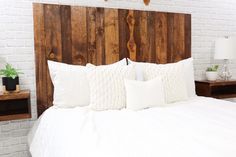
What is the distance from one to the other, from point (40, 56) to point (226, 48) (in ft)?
7.37

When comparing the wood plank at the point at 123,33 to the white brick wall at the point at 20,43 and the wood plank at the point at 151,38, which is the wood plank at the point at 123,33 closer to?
the white brick wall at the point at 20,43

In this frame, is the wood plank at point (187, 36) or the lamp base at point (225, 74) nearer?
the wood plank at point (187, 36)

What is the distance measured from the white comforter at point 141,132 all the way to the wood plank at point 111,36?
80cm

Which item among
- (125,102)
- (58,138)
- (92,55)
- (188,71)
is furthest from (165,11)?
(58,138)

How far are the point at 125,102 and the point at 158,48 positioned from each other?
3.42 ft

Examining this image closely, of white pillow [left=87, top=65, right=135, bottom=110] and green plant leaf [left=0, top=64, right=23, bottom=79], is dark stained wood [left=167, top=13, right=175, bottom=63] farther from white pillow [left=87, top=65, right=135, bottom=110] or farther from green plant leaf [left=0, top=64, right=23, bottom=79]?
green plant leaf [left=0, top=64, right=23, bottom=79]

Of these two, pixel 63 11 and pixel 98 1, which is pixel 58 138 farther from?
pixel 98 1

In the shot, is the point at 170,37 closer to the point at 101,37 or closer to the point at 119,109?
the point at 101,37

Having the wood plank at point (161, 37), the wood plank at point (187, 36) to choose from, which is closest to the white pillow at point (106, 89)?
the wood plank at point (161, 37)

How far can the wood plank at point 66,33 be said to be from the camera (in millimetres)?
2566

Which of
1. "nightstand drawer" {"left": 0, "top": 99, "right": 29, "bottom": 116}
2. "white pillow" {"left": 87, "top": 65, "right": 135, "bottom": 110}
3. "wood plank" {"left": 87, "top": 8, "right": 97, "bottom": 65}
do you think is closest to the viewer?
"white pillow" {"left": 87, "top": 65, "right": 135, "bottom": 110}

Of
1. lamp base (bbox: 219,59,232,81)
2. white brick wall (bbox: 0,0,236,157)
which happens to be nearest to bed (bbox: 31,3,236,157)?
white brick wall (bbox: 0,0,236,157)

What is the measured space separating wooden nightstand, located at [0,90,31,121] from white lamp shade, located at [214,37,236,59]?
2.35 m

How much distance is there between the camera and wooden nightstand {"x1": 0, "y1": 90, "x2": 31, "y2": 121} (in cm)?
221
